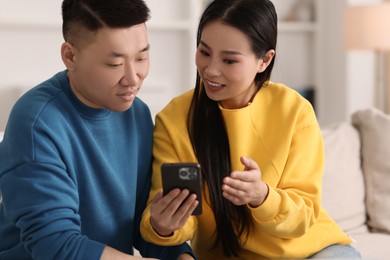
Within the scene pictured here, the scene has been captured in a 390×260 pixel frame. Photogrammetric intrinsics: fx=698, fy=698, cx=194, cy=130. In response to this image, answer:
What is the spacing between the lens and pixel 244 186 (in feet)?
4.61

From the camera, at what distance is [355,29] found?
4086 millimetres

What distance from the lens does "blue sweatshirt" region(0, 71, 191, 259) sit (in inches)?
53.2

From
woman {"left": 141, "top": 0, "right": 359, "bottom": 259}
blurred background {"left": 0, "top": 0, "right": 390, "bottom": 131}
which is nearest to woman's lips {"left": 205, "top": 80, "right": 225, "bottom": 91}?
woman {"left": 141, "top": 0, "right": 359, "bottom": 259}

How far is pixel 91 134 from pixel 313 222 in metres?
0.56

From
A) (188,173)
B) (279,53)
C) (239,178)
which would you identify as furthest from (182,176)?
(279,53)

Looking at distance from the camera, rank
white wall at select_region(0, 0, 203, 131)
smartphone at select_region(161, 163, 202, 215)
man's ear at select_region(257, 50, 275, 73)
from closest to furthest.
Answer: smartphone at select_region(161, 163, 202, 215), man's ear at select_region(257, 50, 275, 73), white wall at select_region(0, 0, 203, 131)

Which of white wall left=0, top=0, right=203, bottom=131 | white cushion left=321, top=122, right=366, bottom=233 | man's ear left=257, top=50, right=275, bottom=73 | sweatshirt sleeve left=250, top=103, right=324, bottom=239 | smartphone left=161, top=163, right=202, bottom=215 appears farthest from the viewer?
white wall left=0, top=0, right=203, bottom=131

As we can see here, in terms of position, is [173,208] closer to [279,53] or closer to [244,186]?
[244,186]

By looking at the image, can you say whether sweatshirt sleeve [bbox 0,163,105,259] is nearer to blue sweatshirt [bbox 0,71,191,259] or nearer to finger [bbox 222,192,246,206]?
blue sweatshirt [bbox 0,71,191,259]

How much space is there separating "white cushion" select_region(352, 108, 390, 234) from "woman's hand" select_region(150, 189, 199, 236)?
1.26 m

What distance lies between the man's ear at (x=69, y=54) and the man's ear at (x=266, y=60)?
0.45 m

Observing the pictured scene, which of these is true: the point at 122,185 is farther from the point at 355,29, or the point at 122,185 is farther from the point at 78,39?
the point at 355,29

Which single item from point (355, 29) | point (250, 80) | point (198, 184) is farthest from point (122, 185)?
point (355, 29)

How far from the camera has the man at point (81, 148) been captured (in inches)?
53.4
